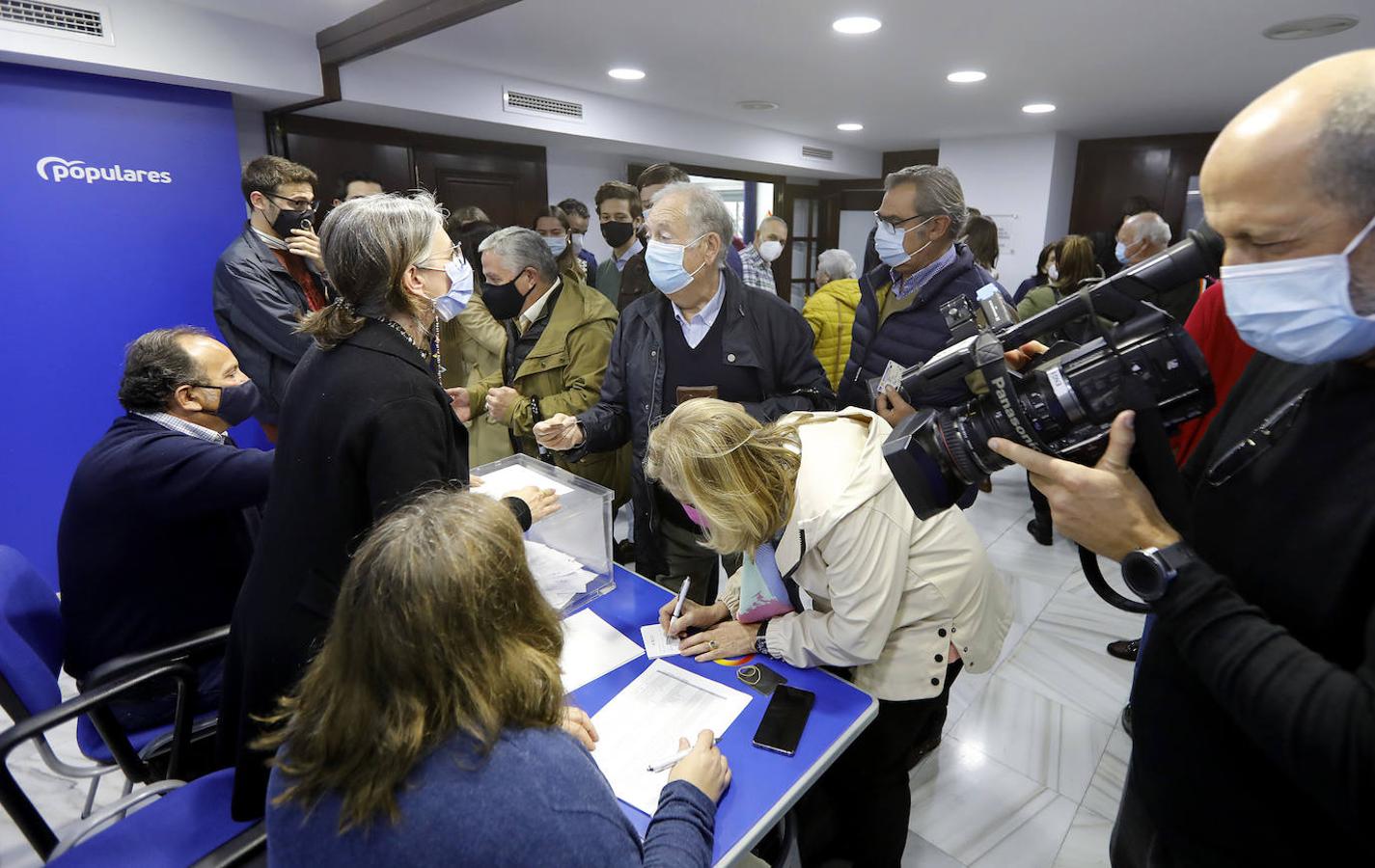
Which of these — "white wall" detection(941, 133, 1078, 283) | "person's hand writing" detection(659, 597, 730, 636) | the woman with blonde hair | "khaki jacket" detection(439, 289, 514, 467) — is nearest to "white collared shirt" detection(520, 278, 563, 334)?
"khaki jacket" detection(439, 289, 514, 467)

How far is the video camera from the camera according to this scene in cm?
80

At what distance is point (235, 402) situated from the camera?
72.9 inches

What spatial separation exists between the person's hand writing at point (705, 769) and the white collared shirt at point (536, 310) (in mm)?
1845

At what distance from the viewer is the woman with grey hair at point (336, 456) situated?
1232 millimetres

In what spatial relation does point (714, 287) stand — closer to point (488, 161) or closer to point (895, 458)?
point (895, 458)

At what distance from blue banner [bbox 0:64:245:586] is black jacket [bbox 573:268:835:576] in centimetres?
264

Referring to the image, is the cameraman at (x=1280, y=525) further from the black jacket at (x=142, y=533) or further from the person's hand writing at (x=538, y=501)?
the black jacket at (x=142, y=533)

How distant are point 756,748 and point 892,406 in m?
1.12

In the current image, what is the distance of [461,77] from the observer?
4281 mm

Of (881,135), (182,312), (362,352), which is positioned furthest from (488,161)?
(362,352)

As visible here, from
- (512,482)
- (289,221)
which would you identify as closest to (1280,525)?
(512,482)

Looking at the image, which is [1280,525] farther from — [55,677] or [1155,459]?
[55,677]

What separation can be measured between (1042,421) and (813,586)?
678 mm

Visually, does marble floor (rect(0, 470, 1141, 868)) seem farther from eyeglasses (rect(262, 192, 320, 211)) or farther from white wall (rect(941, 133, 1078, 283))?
white wall (rect(941, 133, 1078, 283))
